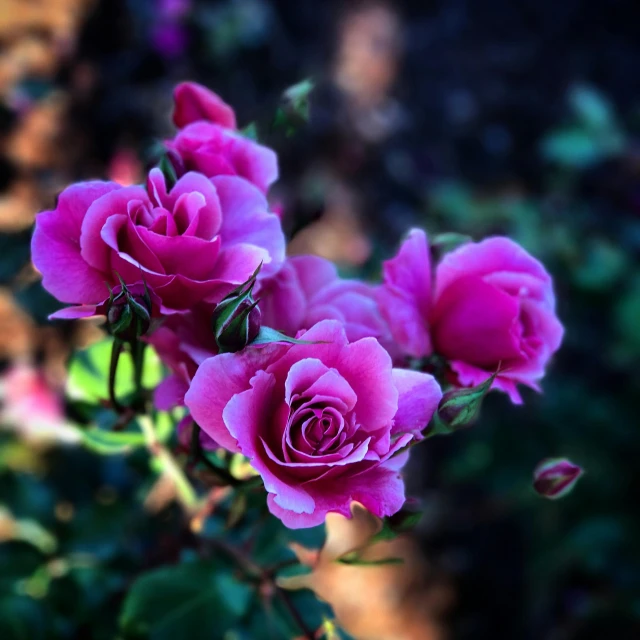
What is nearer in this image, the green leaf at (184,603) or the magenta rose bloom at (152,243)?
the magenta rose bloom at (152,243)

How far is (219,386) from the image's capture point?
551 millimetres

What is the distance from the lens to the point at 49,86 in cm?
167

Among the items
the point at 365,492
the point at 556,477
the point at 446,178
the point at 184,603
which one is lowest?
the point at 446,178

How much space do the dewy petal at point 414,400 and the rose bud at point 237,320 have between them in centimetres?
12

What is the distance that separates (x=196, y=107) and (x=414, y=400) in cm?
37

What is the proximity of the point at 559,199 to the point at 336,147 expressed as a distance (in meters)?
0.85

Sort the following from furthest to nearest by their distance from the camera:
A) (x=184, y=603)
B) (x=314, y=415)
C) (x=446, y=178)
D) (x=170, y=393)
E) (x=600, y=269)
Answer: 1. (x=446, y=178)
2. (x=600, y=269)
3. (x=184, y=603)
4. (x=170, y=393)
5. (x=314, y=415)

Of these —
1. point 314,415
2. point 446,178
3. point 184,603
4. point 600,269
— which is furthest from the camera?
point 446,178

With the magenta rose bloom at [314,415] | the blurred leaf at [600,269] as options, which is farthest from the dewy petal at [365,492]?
the blurred leaf at [600,269]

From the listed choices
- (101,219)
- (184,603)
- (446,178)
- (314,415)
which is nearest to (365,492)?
(314,415)

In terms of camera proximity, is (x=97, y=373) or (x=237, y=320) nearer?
(x=237, y=320)

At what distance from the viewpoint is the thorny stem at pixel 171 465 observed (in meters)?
0.89

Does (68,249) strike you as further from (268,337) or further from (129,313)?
(268,337)

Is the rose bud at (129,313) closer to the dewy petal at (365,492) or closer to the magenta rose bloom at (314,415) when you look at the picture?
the magenta rose bloom at (314,415)
